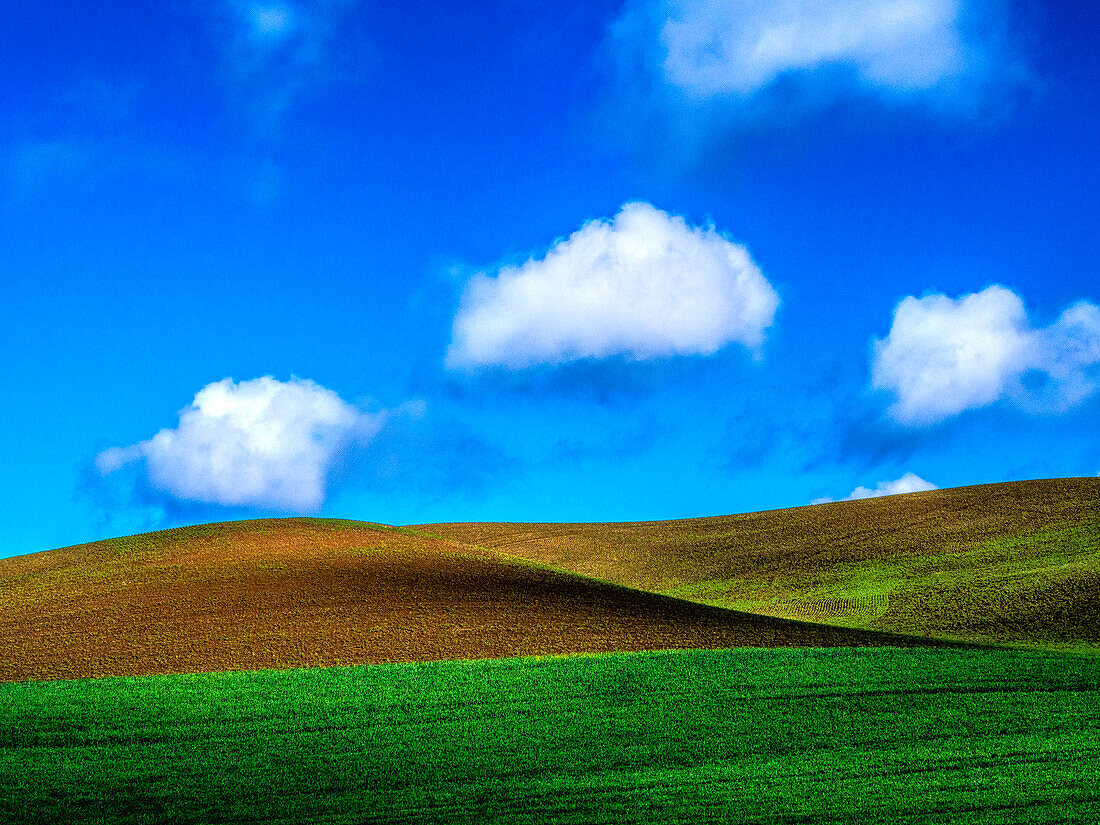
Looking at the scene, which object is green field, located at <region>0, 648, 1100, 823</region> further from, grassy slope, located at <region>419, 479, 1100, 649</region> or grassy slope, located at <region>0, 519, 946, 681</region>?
grassy slope, located at <region>419, 479, 1100, 649</region>

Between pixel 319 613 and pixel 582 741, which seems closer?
pixel 582 741

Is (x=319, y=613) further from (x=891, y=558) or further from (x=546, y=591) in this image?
(x=891, y=558)

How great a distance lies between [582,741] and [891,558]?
33317mm

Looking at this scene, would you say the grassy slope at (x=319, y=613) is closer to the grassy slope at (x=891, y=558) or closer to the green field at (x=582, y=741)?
the green field at (x=582, y=741)

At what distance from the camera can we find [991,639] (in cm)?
3434

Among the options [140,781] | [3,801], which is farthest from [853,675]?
[3,801]

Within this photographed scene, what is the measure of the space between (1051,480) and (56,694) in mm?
59601

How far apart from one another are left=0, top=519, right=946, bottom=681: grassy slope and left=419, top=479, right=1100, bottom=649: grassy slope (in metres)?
7.19

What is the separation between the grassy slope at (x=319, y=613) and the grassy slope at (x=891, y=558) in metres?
7.19

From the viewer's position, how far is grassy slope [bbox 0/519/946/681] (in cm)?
3209

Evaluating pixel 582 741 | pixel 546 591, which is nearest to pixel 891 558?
pixel 546 591

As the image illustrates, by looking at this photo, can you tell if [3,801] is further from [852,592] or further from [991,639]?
[852,592]

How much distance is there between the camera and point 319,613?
118 feet

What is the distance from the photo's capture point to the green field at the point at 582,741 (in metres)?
17.9
